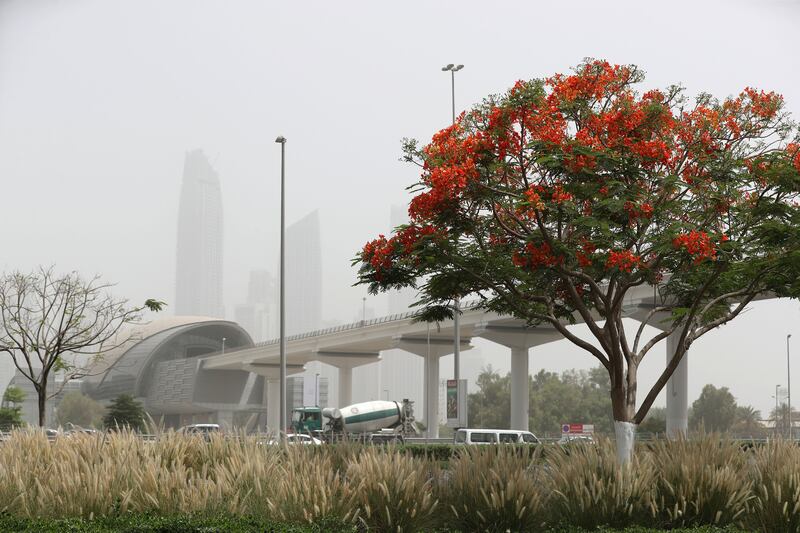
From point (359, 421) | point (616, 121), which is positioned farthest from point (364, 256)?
point (359, 421)

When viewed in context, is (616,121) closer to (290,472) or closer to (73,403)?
(290,472)

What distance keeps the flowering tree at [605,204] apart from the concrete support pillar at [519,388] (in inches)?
1847

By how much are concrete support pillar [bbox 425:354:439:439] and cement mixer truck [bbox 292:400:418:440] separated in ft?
4.24

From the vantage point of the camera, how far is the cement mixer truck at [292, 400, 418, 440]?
178 feet

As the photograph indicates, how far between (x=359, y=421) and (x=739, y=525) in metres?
44.8

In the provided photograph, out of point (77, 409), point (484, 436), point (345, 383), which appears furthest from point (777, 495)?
point (77, 409)

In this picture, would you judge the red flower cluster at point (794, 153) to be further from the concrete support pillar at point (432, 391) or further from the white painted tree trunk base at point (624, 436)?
the concrete support pillar at point (432, 391)

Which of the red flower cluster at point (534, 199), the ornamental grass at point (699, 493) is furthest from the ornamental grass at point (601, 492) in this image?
the red flower cluster at point (534, 199)

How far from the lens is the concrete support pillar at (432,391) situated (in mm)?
56938

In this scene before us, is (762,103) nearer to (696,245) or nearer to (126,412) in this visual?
(696,245)

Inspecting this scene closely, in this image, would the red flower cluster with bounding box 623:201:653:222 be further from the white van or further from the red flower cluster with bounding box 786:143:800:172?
the white van

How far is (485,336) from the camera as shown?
60875 millimetres

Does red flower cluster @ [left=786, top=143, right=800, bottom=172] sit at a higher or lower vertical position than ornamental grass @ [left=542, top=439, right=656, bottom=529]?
higher

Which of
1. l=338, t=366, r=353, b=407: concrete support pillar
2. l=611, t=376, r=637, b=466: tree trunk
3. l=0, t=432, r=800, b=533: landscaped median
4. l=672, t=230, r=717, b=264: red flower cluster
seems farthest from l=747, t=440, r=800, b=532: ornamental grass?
l=338, t=366, r=353, b=407: concrete support pillar
